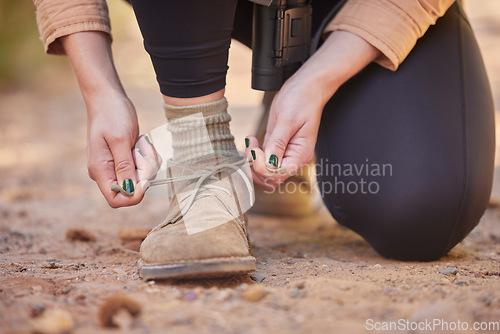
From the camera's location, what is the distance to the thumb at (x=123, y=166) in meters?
0.97

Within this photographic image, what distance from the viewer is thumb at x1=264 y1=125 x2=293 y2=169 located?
3.22 ft

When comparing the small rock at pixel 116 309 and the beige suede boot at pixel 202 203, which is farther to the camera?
the beige suede boot at pixel 202 203

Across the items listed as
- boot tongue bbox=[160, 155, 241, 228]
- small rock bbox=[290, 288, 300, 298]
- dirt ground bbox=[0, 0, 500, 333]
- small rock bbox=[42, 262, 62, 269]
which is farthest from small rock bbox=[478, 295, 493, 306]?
small rock bbox=[42, 262, 62, 269]

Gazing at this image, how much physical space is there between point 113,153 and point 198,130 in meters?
0.18

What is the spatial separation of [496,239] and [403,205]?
0.49m

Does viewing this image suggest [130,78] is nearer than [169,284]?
No

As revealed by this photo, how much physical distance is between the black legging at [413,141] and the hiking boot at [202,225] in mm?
172

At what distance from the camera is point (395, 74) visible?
118cm

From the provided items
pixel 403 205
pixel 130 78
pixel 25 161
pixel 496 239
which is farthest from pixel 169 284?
pixel 130 78

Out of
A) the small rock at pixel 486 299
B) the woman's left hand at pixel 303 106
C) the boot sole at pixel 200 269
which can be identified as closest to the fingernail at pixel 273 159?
the woman's left hand at pixel 303 106

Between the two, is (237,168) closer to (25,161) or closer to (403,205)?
(403,205)

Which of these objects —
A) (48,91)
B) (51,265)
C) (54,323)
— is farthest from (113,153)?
(48,91)

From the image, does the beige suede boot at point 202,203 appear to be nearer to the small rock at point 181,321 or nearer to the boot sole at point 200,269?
the boot sole at point 200,269

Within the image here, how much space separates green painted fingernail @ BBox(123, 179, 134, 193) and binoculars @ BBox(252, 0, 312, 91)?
0.40m
